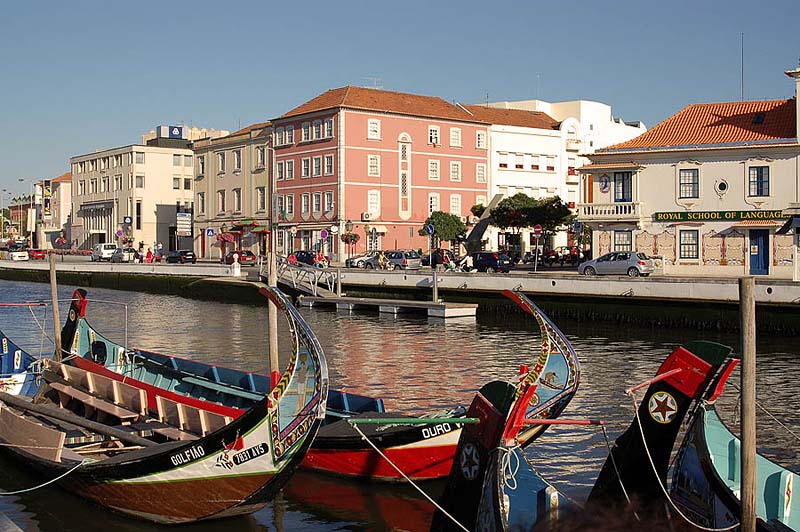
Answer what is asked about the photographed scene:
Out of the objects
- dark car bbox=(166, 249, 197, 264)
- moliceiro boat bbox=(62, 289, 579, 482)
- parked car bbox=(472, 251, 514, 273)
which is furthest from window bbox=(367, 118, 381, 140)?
moliceiro boat bbox=(62, 289, 579, 482)

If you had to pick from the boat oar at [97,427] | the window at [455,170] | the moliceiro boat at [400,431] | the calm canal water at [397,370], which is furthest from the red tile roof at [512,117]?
the boat oar at [97,427]

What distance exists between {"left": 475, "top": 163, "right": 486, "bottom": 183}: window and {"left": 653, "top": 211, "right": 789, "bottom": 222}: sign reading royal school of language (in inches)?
1271

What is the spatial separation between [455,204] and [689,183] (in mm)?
31822

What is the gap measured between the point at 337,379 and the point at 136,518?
1253 cm

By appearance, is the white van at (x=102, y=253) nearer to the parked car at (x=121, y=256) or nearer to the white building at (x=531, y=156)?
the parked car at (x=121, y=256)

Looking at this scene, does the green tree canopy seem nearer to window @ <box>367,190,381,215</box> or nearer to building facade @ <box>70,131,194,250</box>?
window @ <box>367,190,381,215</box>

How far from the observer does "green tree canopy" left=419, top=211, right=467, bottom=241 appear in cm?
7225

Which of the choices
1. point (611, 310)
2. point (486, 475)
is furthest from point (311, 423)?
point (611, 310)

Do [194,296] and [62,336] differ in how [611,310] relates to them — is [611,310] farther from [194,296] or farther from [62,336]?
[194,296]

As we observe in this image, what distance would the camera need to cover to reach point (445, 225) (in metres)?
72.5

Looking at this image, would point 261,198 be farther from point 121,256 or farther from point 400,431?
point 400,431

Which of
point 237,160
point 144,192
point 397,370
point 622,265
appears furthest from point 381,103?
point 397,370

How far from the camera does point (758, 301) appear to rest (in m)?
34.1

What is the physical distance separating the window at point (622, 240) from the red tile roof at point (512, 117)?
32.4 metres
